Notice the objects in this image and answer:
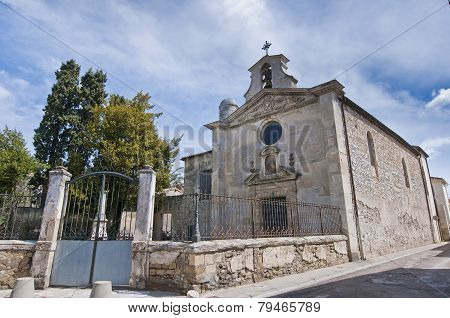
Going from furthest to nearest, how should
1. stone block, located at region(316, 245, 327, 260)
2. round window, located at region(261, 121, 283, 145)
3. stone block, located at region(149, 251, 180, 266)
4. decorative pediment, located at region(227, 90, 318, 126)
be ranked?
round window, located at region(261, 121, 283, 145)
decorative pediment, located at region(227, 90, 318, 126)
stone block, located at region(316, 245, 327, 260)
stone block, located at region(149, 251, 180, 266)

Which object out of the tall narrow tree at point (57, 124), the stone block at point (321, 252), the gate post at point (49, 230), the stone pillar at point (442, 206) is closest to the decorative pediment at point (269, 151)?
the stone block at point (321, 252)

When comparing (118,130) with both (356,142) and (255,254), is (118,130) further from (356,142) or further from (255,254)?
(356,142)

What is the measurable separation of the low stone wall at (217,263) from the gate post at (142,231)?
0.14m

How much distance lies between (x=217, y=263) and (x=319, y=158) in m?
7.35

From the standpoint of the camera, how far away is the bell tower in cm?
1346

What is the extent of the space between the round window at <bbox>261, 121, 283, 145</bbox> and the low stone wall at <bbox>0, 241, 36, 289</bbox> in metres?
10.2

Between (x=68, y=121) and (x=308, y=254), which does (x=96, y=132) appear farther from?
(x=308, y=254)

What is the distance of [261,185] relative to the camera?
12.9m

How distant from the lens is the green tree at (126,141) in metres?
13.9

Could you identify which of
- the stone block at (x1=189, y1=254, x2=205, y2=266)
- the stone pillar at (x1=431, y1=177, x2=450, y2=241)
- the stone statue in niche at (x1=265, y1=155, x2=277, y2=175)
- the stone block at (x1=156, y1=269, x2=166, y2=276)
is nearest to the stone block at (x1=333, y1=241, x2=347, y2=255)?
the stone statue in niche at (x1=265, y1=155, x2=277, y2=175)

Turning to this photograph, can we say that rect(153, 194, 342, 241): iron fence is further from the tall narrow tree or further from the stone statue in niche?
the tall narrow tree

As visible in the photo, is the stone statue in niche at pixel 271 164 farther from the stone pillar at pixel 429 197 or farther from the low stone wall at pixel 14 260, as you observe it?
the stone pillar at pixel 429 197

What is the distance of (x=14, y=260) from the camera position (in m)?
6.09

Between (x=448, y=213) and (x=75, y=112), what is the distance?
32.3 meters
